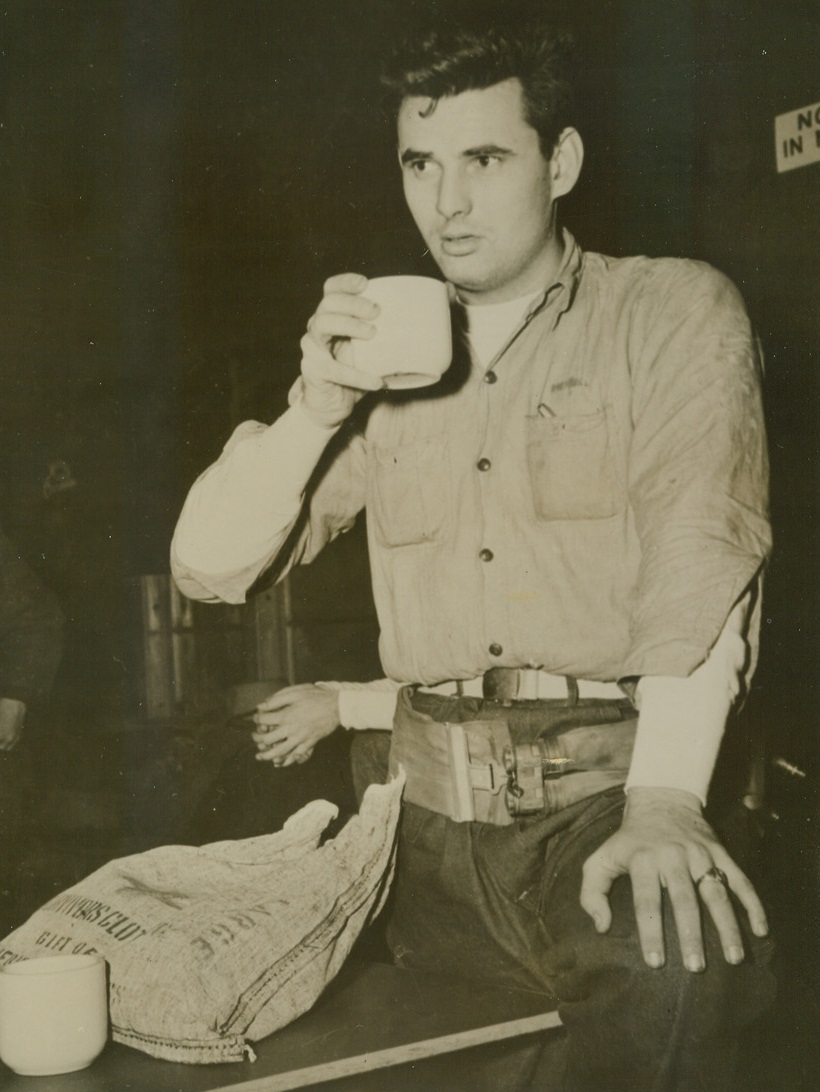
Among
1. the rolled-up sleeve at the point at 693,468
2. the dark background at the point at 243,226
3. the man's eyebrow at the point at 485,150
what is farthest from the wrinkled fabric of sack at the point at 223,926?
the man's eyebrow at the point at 485,150

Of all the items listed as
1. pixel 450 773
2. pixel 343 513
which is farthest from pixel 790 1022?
pixel 343 513

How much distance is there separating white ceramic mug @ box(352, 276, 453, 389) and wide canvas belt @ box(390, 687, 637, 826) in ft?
Result: 1.07

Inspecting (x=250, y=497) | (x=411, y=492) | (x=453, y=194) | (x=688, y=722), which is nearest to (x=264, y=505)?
(x=250, y=497)

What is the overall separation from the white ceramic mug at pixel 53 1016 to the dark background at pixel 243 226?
0.36m

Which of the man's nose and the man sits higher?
the man's nose

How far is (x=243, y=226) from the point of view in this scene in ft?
4.07

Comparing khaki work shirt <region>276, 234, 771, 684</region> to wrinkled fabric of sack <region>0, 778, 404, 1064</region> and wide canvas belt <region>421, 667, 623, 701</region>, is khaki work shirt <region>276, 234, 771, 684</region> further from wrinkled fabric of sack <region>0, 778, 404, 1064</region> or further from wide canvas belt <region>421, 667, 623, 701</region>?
wrinkled fabric of sack <region>0, 778, 404, 1064</region>

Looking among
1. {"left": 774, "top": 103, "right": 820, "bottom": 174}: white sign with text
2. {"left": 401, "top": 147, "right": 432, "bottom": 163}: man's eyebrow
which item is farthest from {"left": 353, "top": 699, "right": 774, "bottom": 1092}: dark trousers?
{"left": 774, "top": 103, "right": 820, "bottom": 174}: white sign with text

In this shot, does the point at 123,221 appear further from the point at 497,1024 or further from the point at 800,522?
the point at 497,1024

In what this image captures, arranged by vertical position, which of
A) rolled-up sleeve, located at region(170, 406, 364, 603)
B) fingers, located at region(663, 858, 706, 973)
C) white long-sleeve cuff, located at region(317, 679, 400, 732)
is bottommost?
fingers, located at region(663, 858, 706, 973)

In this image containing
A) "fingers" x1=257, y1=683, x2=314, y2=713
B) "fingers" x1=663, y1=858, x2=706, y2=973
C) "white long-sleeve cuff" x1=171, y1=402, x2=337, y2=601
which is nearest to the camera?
"fingers" x1=663, y1=858, x2=706, y2=973

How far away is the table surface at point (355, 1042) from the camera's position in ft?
3.11

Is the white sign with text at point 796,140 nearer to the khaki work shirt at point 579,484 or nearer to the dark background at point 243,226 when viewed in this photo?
the dark background at point 243,226

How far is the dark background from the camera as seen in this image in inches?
44.8
